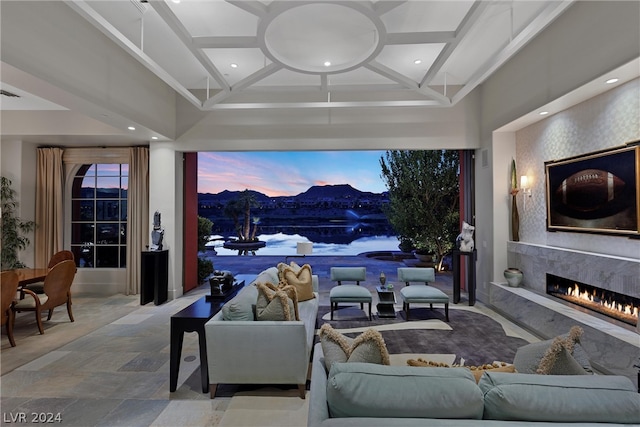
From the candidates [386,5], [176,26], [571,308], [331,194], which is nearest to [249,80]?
[176,26]

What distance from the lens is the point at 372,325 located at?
4.12 m

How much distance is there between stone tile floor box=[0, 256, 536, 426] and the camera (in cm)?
232

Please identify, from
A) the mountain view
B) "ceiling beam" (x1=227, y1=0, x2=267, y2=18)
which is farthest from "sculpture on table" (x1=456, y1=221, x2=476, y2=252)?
the mountain view

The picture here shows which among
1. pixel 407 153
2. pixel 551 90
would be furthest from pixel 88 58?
pixel 407 153

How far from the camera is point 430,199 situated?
8094mm

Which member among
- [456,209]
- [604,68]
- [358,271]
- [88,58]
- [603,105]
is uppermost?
[88,58]

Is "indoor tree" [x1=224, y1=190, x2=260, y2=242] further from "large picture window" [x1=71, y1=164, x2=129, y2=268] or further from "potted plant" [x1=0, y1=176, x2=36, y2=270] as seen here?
"potted plant" [x1=0, y1=176, x2=36, y2=270]

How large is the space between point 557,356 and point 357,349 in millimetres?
963

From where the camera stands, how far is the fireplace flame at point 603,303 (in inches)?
114

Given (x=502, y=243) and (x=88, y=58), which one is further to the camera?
(x=502, y=243)

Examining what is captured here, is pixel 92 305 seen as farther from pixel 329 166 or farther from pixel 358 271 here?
pixel 329 166

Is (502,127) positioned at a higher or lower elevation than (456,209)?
higher

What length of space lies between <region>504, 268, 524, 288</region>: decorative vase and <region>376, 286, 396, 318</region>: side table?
1747mm

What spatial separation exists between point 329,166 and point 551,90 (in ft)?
29.6
